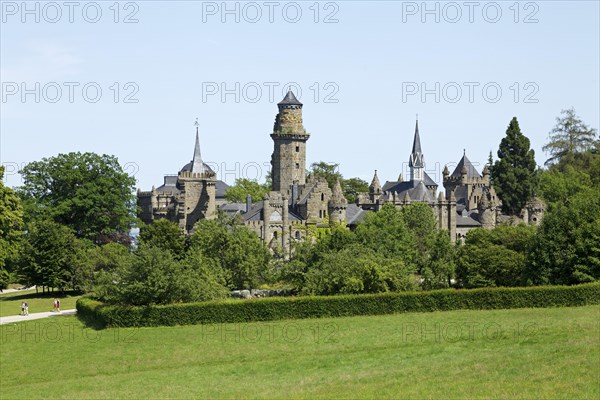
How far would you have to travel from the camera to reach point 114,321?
53.6 meters

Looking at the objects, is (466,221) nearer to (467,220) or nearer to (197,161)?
(467,220)

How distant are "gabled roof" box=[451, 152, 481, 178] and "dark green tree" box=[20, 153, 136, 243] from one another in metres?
47.5

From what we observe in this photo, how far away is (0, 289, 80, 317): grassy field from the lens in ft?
231

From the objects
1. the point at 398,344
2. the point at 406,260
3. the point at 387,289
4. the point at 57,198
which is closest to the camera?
the point at 398,344

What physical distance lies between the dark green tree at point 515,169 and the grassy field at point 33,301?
168 feet

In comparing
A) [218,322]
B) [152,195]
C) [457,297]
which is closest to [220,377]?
[218,322]

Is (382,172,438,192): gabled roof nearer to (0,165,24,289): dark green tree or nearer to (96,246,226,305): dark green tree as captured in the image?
(0,165,24,289): dark green tree

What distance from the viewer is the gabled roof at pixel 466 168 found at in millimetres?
124369

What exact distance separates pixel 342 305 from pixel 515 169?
6105 centimetres

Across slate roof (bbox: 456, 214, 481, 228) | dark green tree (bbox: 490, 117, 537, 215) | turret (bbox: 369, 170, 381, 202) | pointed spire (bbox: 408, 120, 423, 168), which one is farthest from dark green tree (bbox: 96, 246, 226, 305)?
pointed spire (bbox: 408, 120, 423, 168)

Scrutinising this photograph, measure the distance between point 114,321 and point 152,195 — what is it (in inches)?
2892

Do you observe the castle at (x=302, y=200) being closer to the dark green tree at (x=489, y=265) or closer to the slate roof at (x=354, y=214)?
the slate roof at (x=354, y=214)

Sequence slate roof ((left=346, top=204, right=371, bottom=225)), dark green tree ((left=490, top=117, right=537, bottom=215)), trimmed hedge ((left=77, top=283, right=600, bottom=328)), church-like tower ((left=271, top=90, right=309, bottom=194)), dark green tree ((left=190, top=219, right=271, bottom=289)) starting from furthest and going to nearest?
dark green tree ((left=490, top=117, right=537, bottom=215)) < church-like tower ((left=271, top=90, right=309, bottom=194)) < slate roof ((left=346, top=204, right=371, bottom=225)) < dark green tree ((left=190, top=219, right=271, bottom=289)) < trimmed hedge ((left=77, top=283, right=600, bottom=328))

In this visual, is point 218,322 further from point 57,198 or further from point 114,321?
point 57,198
